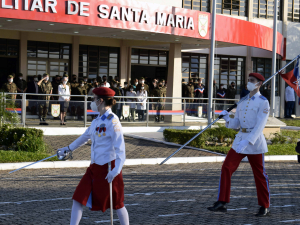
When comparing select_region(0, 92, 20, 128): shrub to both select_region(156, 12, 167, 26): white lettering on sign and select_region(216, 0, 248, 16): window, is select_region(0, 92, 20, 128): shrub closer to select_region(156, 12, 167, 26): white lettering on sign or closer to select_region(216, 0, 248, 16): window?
select_region(156, 12, 167, 26): white lettering on sign

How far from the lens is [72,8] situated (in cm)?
1652

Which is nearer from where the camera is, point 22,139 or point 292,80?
point 292,80

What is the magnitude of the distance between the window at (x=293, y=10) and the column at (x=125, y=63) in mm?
12455

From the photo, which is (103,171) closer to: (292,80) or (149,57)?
(292,80)

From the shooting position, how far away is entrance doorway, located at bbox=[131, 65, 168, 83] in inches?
1020

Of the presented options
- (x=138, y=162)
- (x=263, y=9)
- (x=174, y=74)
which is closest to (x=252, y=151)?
(x=138, y=162)

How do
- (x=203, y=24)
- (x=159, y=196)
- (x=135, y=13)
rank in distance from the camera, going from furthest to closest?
(x=203, y=24)
(x=135, y=13)
(x=159, y=196)

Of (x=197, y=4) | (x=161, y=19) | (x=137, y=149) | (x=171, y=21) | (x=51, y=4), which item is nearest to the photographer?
(x=137, y=149)

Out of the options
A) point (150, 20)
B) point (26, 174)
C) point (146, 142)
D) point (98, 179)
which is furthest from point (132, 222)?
point (150, 20)

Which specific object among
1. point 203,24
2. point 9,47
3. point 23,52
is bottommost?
point 23,52

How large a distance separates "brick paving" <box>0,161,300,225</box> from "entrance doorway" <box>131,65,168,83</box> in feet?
50.5

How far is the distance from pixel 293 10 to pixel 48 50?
681 inches

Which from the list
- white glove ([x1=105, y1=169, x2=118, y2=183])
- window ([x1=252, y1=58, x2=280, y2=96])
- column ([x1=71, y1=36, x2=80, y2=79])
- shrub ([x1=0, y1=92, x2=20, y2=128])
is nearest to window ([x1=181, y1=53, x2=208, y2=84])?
window ([x1=252, y1=58, x2=280, y2=96])

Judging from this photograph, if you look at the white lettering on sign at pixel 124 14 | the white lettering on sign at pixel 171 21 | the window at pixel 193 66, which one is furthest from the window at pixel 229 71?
the white lettering on sign at pixel 124 14
